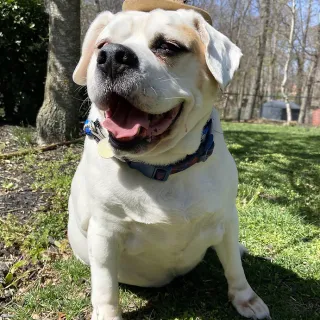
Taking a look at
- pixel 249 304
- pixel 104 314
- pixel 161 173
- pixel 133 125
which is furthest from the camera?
pixel 249 304

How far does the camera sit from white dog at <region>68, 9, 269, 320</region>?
169cm

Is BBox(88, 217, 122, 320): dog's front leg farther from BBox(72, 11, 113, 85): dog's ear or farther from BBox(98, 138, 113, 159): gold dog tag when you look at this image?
BBox(72, 11, 113, 85): dog's ear

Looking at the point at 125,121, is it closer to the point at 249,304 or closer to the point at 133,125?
the point at 133,125

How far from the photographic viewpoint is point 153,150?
5.97ft

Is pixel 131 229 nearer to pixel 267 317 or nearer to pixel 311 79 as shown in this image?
pixel 267 317

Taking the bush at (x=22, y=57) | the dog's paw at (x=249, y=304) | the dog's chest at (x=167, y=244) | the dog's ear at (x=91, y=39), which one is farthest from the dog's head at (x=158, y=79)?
the bush at (x=22, y=57)

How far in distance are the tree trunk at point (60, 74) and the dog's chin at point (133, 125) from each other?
3378 mm

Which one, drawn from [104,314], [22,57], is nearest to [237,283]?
[104,314]

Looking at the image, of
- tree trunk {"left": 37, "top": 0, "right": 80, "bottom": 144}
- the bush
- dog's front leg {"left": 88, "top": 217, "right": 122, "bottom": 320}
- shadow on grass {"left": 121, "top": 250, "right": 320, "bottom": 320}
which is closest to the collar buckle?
dog's front leg {"left": 88, "top": 217, "right": 122, "bottom": 320}

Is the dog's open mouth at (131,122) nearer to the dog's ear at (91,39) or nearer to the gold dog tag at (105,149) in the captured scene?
the gold dog tag at (105,149)

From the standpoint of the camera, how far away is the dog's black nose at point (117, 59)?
1.60 metres

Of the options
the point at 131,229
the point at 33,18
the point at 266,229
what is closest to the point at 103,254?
the point at 131,229

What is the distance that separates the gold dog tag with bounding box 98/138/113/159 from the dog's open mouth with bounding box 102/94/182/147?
9cm

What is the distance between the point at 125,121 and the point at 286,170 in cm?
428
